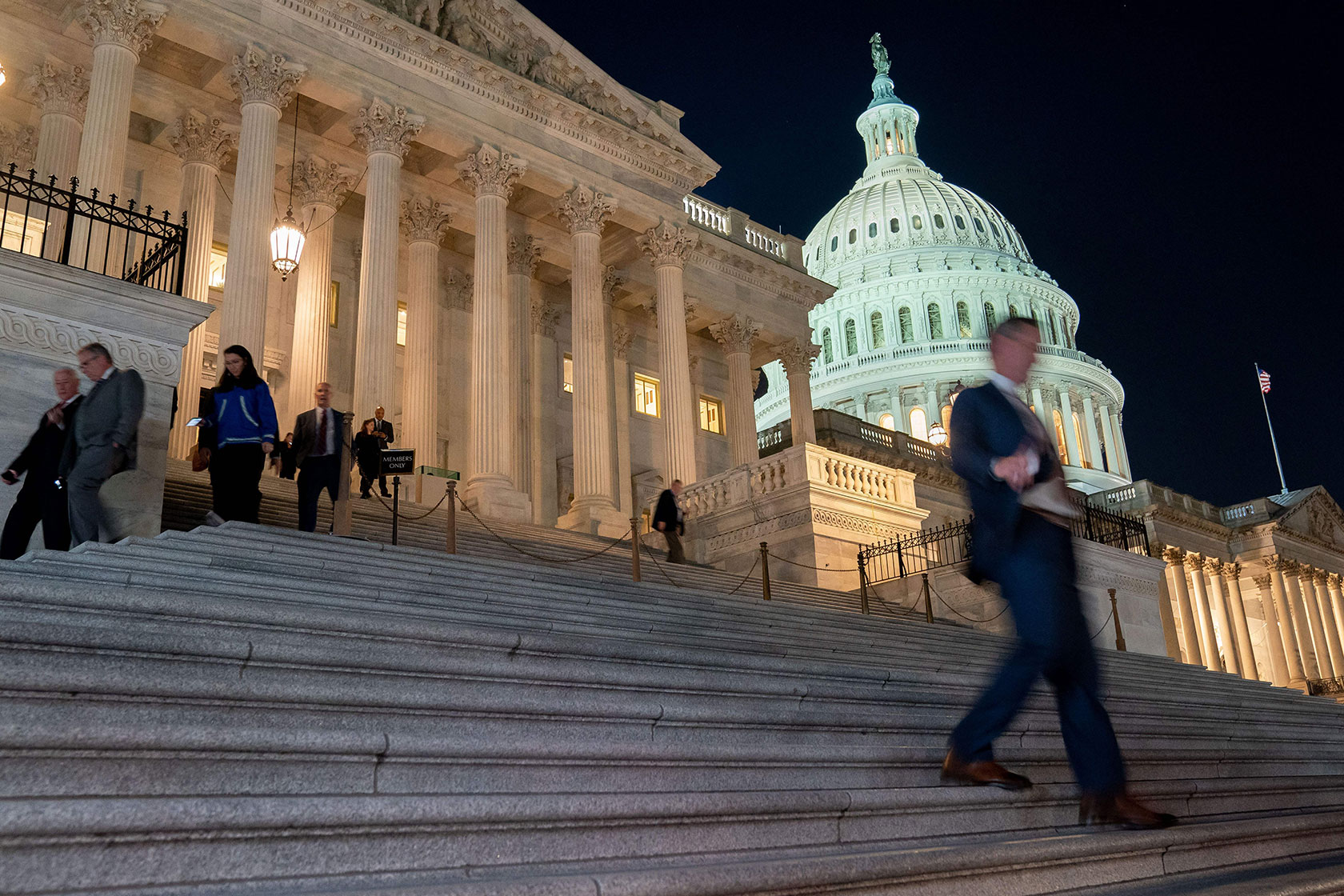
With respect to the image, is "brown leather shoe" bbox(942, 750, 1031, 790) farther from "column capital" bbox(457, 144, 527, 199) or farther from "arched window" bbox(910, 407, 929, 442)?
"arched window" bbox(910, 407, 929, 442)

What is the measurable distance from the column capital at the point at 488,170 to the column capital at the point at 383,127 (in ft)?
5.59

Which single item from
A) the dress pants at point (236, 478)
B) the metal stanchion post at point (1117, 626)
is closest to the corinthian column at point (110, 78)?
the dress pants at point (236, 478)

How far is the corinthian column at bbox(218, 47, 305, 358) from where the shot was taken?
63.1 ft

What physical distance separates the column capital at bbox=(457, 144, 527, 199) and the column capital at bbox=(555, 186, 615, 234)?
75.0 inches

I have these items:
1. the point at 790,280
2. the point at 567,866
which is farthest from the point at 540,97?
the point at 567,866

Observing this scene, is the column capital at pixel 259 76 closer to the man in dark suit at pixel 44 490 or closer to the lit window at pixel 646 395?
the man in dark suit at pixel 44 490

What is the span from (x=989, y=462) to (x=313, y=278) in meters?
21.9

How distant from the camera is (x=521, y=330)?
28.7 meters

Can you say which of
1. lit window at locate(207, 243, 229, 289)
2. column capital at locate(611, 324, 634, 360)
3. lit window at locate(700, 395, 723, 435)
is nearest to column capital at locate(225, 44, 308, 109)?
lit window at locate(207, 243, 229, 289)

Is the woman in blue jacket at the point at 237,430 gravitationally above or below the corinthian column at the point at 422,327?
below

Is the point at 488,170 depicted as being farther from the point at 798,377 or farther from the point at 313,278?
the point at 798,377

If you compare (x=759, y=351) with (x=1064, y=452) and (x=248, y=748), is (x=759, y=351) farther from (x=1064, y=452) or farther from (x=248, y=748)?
(x=1064, y=452)

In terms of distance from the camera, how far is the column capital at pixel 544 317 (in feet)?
101

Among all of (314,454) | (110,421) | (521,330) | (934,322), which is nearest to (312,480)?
(314,454)
